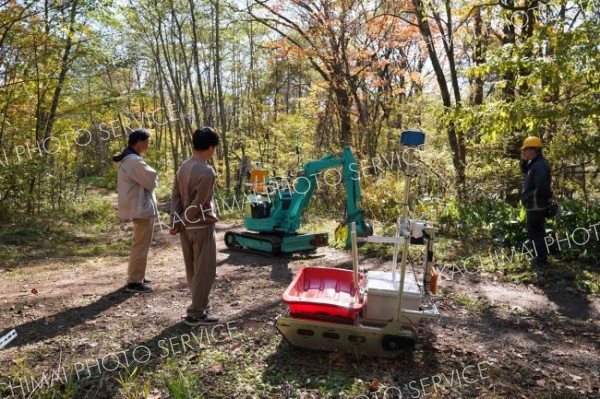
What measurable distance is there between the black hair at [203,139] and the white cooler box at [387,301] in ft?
6.63

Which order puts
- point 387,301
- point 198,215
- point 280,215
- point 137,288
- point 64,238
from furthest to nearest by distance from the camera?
point 64,238 → point 280,215 → point 137,288 → point 198,215 → point 387,301

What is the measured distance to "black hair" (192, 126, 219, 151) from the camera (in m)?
4.24

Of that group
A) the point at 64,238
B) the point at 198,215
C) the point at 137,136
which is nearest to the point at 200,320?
the point at 198,215

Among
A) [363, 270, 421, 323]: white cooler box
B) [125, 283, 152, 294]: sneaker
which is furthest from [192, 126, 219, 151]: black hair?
[125, 283, 152, 294]: sneaker

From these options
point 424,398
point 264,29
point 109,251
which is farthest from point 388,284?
point 264,29

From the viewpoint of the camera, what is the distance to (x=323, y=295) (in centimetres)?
454

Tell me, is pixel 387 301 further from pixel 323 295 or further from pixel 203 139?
pixel 203 139

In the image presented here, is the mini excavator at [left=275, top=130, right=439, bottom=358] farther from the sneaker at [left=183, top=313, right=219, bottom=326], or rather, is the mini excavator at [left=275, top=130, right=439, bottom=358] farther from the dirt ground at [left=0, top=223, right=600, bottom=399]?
the sneaker at [left=183, top=313, right=219, bottom=326]

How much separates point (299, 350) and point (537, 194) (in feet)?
15.7

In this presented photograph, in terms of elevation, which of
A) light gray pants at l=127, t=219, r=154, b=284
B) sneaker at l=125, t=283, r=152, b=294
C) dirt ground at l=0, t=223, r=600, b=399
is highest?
light gray pants at l=127, t=219, r=154, b=284

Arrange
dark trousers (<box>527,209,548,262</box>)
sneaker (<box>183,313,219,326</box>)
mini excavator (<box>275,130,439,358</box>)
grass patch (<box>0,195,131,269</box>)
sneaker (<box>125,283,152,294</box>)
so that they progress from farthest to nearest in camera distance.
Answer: grass patch (<box>0,195,131,269</box>), dark trousers (<box>527,209,548,262</box>), sneaker (<box>125,283,152,294</box>), sneaker (<box>183,313,219,326</box>), mini excavator (<box>275,130,439,358</box>)

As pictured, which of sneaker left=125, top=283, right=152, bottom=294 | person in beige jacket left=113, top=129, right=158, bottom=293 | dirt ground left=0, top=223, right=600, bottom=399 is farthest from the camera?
sneaker left=125, top=283, right=152, bottom=294

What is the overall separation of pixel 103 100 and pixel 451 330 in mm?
10984

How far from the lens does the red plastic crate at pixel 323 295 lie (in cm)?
372
